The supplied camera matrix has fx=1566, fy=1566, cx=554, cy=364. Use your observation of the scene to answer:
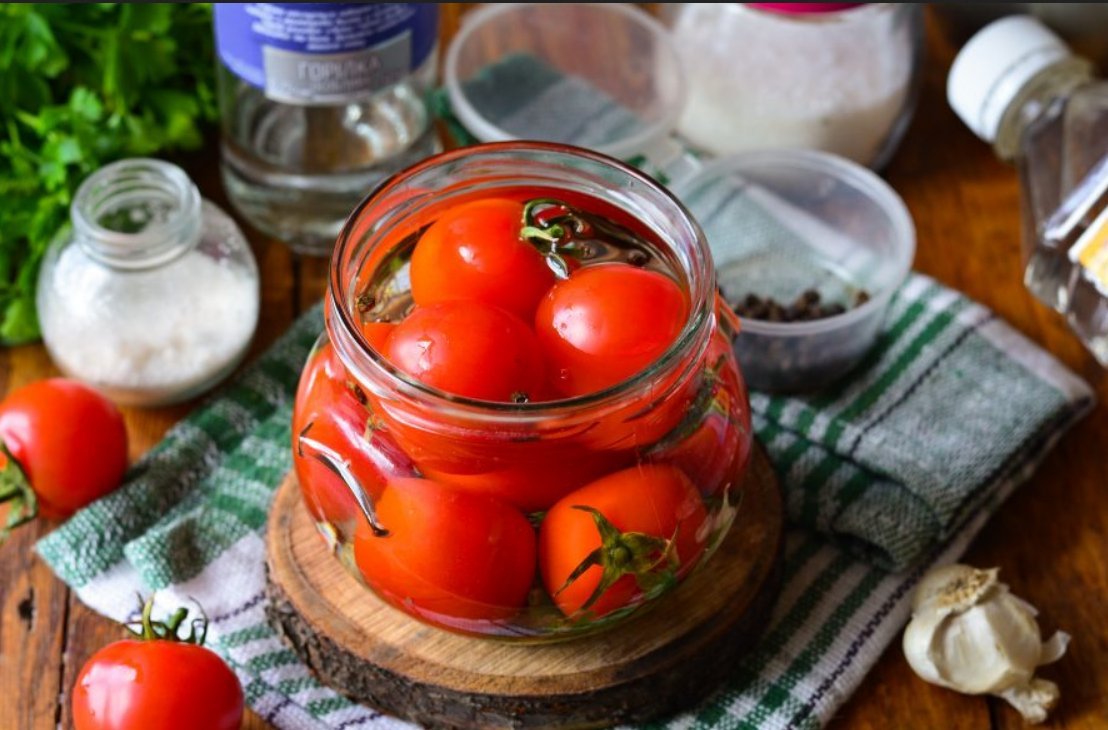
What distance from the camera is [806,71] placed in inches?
55.3

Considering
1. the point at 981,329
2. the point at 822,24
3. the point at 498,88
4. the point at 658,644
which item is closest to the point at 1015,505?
the point at 981,329

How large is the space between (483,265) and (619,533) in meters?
0.18

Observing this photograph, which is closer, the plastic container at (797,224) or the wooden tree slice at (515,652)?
the wooden tree slice at (515,652)

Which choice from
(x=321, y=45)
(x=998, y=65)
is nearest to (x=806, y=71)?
(x=998, y=65)

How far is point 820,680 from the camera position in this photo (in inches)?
41.6

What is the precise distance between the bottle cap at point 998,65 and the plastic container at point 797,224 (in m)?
0.12

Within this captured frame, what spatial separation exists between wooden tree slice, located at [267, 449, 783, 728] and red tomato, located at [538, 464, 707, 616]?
0.07 m

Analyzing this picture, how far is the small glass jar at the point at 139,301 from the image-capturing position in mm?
1200

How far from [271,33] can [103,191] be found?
0.64 ft

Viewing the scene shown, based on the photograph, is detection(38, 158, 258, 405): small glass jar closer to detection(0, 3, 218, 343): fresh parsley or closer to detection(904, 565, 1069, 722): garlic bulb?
detection(0, 3, 218, 343): fresh parsley

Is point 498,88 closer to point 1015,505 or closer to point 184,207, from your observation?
point 184,207

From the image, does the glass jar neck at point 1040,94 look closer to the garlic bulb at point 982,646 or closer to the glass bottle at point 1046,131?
the glass bottle at point 1046,131

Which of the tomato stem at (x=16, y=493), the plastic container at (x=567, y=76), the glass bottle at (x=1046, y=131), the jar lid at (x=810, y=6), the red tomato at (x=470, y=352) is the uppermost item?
the red tomato at (x=470, y=352)

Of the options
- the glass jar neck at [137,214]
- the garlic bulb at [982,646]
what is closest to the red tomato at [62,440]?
the glass jar neck at [137,214]
